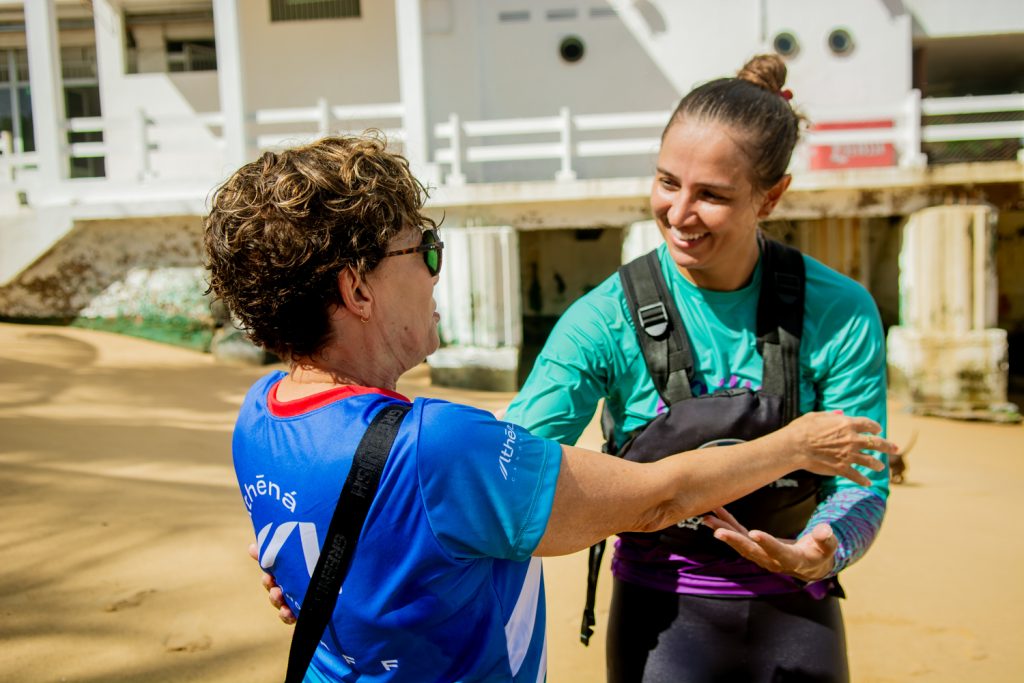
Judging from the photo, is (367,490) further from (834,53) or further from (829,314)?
(834,53)

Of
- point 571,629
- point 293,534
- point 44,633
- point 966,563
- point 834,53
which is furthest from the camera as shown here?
point 834,53

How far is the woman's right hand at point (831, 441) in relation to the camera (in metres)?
1.73

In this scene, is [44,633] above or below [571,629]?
above

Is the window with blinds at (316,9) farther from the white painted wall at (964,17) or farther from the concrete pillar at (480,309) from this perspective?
the white painted wall at (964,17)

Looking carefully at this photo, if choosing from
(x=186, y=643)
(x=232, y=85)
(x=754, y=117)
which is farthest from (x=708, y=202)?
(x=232, y=85)

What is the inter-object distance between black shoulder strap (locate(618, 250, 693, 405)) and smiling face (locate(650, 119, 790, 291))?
0.12 metres

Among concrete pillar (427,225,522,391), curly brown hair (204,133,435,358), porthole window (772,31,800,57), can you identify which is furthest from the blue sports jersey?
porthole window (772,31,800,57)

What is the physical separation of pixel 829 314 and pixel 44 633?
11.1ft

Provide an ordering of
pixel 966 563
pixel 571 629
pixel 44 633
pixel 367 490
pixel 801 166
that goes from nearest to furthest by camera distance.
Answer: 1. pixel 367 490
2. pixel 44 633
3. pixel 571 629
4. pixel 966 563
5. pixel 801 166

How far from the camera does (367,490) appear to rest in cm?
130

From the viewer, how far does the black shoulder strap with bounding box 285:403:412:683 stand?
4.25 feet

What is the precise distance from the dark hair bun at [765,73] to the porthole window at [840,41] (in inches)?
491

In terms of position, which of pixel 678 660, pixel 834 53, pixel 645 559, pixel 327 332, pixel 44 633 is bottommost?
pixel 44 633

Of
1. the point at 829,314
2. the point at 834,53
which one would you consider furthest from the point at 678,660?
the point at 834,53
